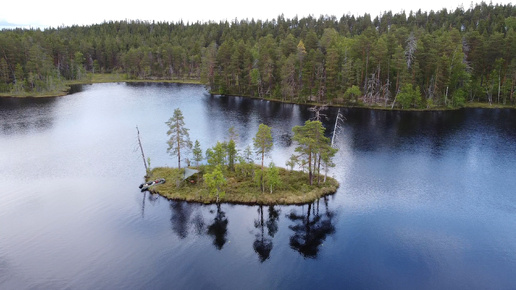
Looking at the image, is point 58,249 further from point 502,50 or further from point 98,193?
point 502,50

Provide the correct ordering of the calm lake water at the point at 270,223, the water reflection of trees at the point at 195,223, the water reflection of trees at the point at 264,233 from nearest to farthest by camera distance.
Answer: the calm lake water at the point at 270,223
the water reflection of trees at the point at 264,233
the water reflection of trees at the point at 195,223

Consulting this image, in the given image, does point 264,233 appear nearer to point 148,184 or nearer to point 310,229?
point 310,229

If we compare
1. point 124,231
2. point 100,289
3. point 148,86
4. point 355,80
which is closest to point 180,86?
point 148,86

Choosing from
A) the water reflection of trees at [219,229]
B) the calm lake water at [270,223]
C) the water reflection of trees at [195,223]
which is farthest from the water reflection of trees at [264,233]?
the water reflection of trees at [195,223]

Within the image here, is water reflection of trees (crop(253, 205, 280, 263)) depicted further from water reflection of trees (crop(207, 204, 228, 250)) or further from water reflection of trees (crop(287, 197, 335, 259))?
water reflection of trees (crop(207, 204, 228, 250))

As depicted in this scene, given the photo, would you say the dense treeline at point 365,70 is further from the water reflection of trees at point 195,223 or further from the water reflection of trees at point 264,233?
the water reflection of trees at point 195,223

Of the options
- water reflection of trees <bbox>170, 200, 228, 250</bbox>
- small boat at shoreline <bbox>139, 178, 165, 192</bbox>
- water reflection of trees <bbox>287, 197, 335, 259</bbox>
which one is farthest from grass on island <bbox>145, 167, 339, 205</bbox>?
water reflection of trees <bbox>287, 197, 335, 259</bbox>
